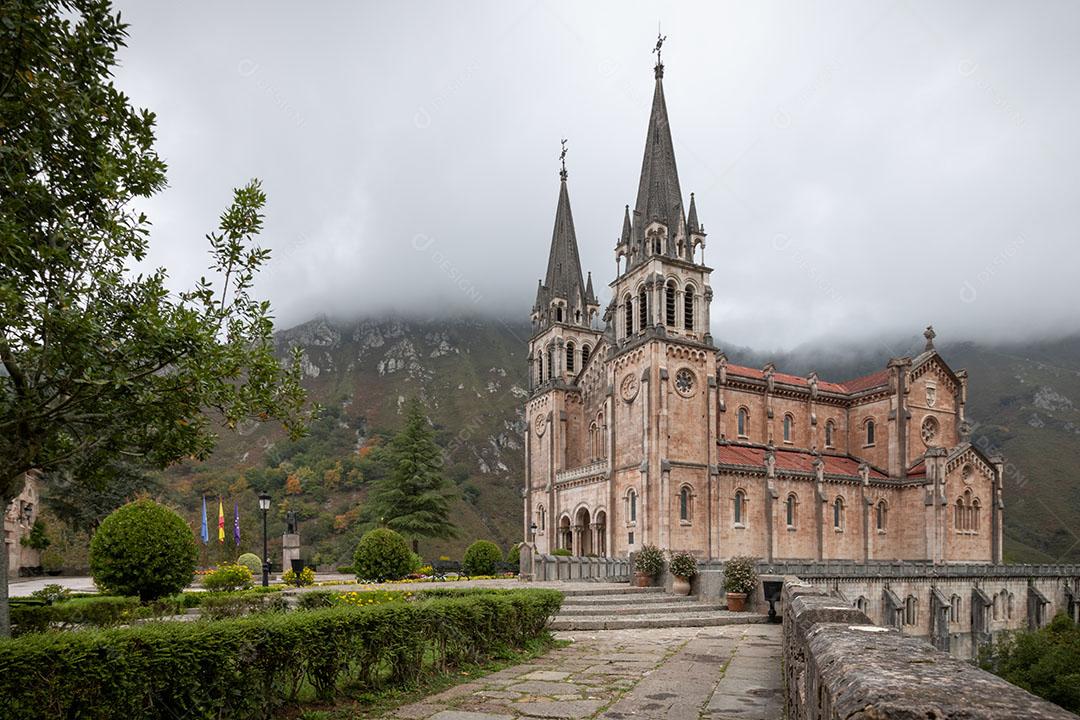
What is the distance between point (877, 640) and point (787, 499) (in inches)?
1657

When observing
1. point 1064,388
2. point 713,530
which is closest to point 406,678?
point 713,530

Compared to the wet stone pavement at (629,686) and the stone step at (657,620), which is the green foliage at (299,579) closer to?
the stone step at (657,620)

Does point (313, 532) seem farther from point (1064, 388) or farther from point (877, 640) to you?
point (1064, 388)

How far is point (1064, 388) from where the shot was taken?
12556 centimetres

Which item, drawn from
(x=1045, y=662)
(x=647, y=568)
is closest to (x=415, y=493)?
(x=647, y=568)

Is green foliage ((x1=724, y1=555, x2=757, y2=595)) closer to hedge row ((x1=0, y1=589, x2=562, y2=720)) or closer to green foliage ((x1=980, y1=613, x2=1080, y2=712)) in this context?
hedge row ((x1=0, y1=589, x2=562, y2=720))

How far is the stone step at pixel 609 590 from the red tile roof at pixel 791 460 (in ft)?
67.0

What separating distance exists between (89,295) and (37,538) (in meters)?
40.3

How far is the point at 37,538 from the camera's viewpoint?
4022cm

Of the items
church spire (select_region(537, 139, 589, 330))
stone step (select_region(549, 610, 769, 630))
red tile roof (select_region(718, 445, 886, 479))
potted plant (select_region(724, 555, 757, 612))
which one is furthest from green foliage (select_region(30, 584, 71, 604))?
church spire (select_region(537, 139, 589, 330))

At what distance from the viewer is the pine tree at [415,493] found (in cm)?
5272

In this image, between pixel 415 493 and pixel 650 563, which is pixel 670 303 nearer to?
pixel 650 563

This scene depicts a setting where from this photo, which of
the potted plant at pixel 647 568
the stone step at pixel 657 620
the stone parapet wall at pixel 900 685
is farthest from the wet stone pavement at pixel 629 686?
the potted plant at pixel 647 568

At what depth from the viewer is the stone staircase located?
1664 centimetres
